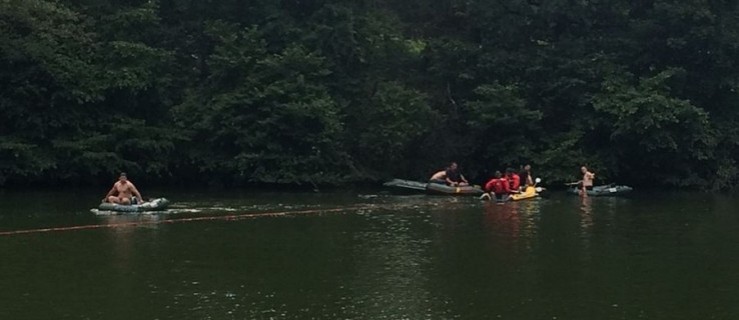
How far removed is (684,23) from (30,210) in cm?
2449

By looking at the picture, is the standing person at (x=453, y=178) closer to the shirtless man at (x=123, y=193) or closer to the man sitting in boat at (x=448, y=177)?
the man sitting in boat at (x=448, y=177)

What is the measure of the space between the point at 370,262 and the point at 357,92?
22.8 metres

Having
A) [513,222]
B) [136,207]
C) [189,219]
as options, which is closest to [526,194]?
[513,222]

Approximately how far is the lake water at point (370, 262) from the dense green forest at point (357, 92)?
24.8 feet

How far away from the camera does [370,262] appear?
70.1 ft

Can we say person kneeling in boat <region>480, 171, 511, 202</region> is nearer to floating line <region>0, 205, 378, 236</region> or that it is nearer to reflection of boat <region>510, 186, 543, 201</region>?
reflection of boat <region>510, 186, 543, 201</region>

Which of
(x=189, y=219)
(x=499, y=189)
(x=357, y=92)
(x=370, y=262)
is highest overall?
(x=357, y=92)

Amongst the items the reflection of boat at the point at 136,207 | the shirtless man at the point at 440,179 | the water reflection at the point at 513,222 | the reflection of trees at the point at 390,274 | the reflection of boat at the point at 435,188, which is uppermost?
the shirtless man at the point at 440,179

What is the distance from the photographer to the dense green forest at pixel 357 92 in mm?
39875

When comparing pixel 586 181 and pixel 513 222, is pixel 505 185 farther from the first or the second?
pixel 513 222

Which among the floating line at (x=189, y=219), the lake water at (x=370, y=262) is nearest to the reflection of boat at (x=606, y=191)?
the lake water at (x=370, y=262)

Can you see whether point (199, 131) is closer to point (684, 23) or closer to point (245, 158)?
point (245, 158)

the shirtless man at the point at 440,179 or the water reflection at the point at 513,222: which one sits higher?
the shirtless man at the point at 440,179

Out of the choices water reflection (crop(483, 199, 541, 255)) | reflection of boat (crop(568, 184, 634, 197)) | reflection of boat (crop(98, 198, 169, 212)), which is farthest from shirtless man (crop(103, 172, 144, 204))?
reflection of boat (crop(568, 184, 634, 197))
